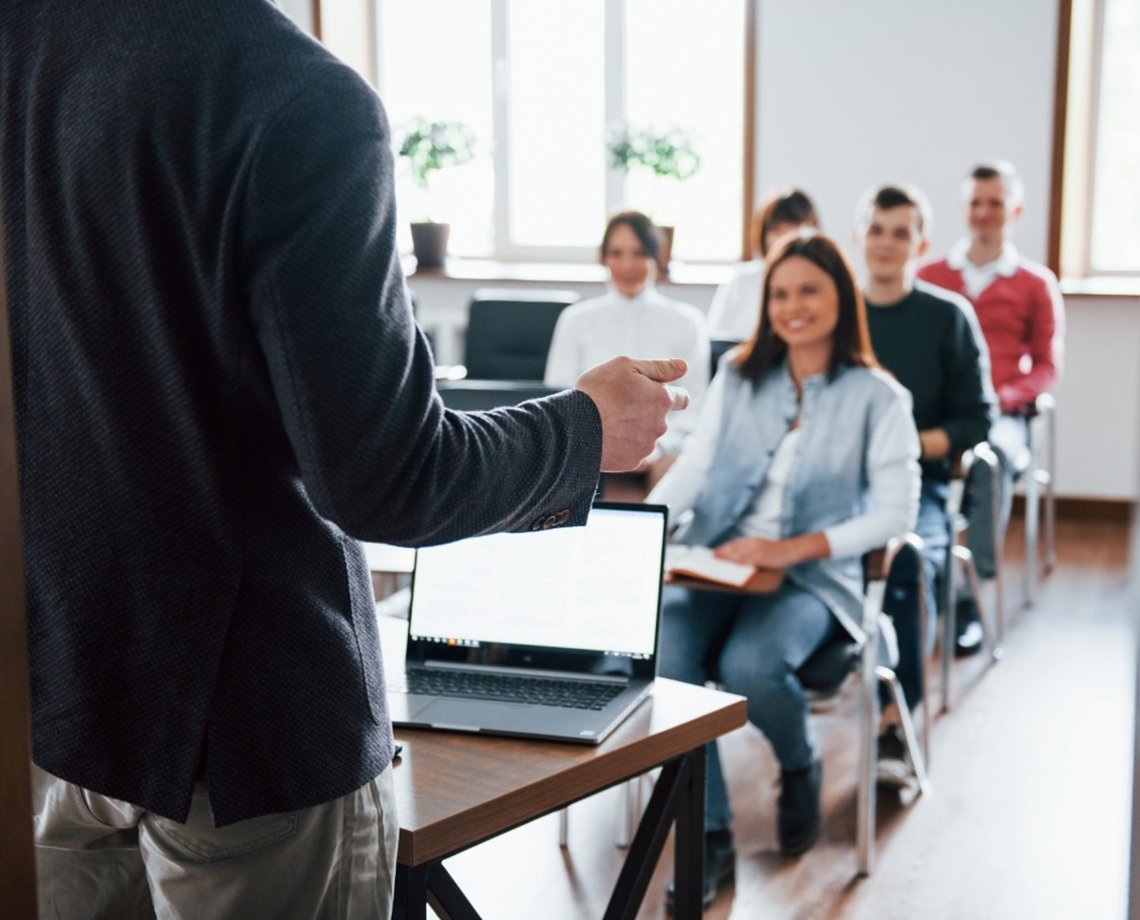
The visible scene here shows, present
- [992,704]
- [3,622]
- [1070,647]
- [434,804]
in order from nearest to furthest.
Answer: [3,622], [434,804], [992,704], [1070,647]

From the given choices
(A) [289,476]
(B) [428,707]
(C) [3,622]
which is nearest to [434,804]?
(B) [428,707]

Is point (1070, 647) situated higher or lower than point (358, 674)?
lower

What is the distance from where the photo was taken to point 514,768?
144cm

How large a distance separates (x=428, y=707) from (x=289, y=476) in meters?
0.70

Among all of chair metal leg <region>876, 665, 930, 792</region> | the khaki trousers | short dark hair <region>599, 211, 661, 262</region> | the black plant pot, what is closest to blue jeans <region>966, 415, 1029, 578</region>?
chair metal leg <region>876, 665, 930, 792</region>

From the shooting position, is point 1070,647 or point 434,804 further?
point 1070,647

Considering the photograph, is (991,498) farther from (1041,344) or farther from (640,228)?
(640,228)

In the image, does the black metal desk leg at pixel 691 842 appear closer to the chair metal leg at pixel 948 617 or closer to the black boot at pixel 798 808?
the black boot at pixel 798 808

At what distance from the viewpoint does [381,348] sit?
0.90 meters

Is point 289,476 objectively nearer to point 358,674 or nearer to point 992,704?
point 358,674

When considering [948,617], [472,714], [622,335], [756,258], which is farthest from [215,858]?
[756,258]

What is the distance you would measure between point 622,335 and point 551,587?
3.04m

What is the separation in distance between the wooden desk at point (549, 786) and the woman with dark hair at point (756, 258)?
3542 millimetres

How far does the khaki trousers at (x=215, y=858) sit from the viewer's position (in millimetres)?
1002
